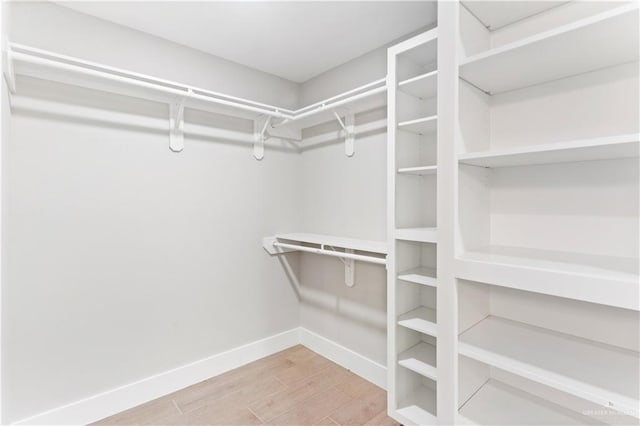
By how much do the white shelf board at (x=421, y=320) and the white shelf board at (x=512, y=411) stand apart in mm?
334

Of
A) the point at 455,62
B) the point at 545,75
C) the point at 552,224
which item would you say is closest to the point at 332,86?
the point at 455,62

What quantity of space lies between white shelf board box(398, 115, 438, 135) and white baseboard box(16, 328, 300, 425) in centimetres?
194

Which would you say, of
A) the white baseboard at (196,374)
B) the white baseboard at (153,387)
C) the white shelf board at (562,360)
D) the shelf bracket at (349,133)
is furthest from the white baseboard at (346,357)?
the shelf bracket at (349,133)

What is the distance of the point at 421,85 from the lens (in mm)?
1685

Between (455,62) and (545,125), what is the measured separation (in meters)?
0.49

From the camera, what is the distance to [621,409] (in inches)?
37.0

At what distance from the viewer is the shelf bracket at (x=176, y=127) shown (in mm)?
2019

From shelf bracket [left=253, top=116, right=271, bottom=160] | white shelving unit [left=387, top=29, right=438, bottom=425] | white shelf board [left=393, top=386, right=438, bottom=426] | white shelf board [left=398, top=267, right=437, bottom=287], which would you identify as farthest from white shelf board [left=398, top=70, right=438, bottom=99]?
white shelf board [left=393, top=386, right=438, bottom=426]

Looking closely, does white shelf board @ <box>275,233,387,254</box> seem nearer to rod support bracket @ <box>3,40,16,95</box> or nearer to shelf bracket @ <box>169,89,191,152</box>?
shelf bracket @ <box>169,89,191,152</box>

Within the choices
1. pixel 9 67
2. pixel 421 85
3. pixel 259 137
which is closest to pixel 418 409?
pixel 421 85

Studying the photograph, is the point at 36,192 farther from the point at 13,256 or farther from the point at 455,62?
the point at 455,62

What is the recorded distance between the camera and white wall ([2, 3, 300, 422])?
159cm

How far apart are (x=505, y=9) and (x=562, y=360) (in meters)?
1.47

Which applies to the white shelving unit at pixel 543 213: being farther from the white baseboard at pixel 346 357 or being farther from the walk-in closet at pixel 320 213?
the white baseboard at pixel 346 357
